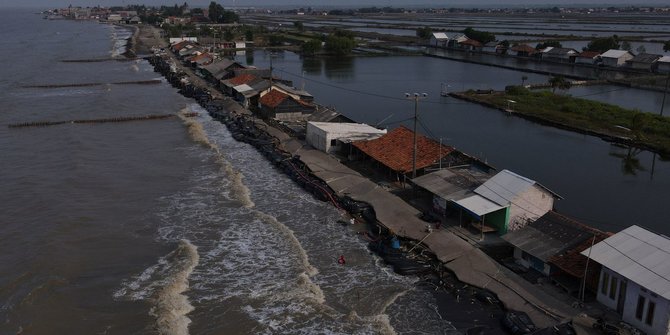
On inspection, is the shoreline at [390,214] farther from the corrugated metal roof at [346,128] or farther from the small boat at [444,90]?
the small boat at [444,90]

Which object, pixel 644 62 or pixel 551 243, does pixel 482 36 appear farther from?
pixel 551 243

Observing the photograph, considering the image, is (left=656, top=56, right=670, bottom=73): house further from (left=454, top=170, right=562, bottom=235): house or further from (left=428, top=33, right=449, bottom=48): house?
(left=454, top=170, right=562, bottom=235): house

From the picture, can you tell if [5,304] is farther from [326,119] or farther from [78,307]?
[326,119]

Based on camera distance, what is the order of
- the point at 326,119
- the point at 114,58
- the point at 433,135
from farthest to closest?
1. the point at 114,58
2. the point at 433,135
3. the point at 326,119

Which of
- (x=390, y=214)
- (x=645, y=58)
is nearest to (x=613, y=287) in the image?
(x=390, y=214)

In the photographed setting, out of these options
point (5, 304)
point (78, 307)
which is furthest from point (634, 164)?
point (5, 304)

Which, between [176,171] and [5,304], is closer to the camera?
[5,304]

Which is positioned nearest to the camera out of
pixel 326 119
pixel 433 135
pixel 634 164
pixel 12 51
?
pixel 634 164
